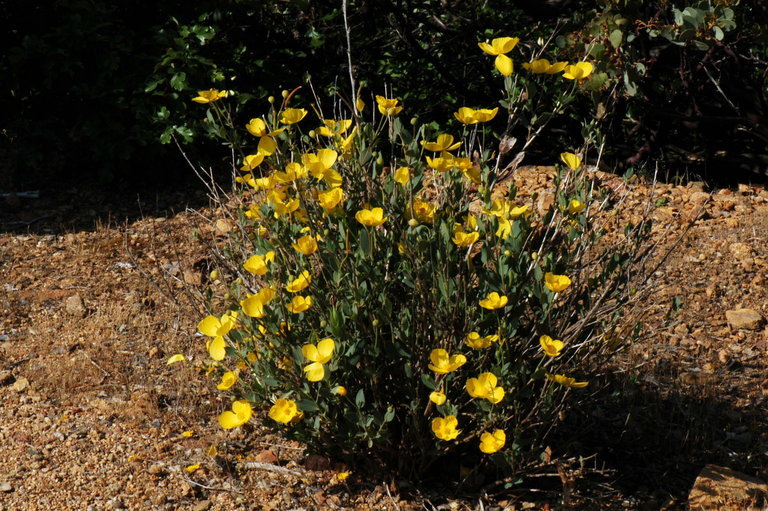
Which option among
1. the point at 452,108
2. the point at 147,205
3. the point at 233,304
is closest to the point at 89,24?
the point at 147,205

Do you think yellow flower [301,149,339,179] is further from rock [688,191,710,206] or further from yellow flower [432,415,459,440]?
rock [688,191,710,206]

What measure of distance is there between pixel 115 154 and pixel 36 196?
2.06 ft

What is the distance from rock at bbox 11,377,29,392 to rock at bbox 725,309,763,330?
285cm

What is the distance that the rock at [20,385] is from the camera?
329 centimetres

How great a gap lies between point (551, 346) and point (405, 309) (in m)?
0.40

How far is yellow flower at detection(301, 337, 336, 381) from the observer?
2098 millimetres

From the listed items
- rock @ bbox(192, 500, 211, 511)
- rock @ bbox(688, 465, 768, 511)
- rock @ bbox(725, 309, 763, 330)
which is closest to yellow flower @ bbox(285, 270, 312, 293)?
rock @ bbox(192, 500, 211, 511)

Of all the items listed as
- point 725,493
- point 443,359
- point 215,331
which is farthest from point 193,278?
point 725,493

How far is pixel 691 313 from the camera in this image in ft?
12.4

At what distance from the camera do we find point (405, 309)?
2.34 metres

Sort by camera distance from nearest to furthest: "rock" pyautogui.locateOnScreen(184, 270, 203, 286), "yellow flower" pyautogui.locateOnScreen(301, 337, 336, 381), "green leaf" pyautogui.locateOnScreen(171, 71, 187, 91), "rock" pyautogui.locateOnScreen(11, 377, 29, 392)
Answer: "yellow flower" pyautogui.locateOnScreen(301, 337, 336, 381), "rock" pyautogui.locateOnScreen(11, 377, 29, 392), "rock" pyautogui.locateOnScreen(184, 270, 203, 286), "green leaf" pyautogui.locateOnScreen(171, 71, 187, 91)

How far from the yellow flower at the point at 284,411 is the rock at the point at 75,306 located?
1922 mm

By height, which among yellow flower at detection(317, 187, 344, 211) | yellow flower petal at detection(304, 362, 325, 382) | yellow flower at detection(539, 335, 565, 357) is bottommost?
yellow flower at detection(539, 335, 565, 357)

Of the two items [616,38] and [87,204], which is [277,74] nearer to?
[87,204]
